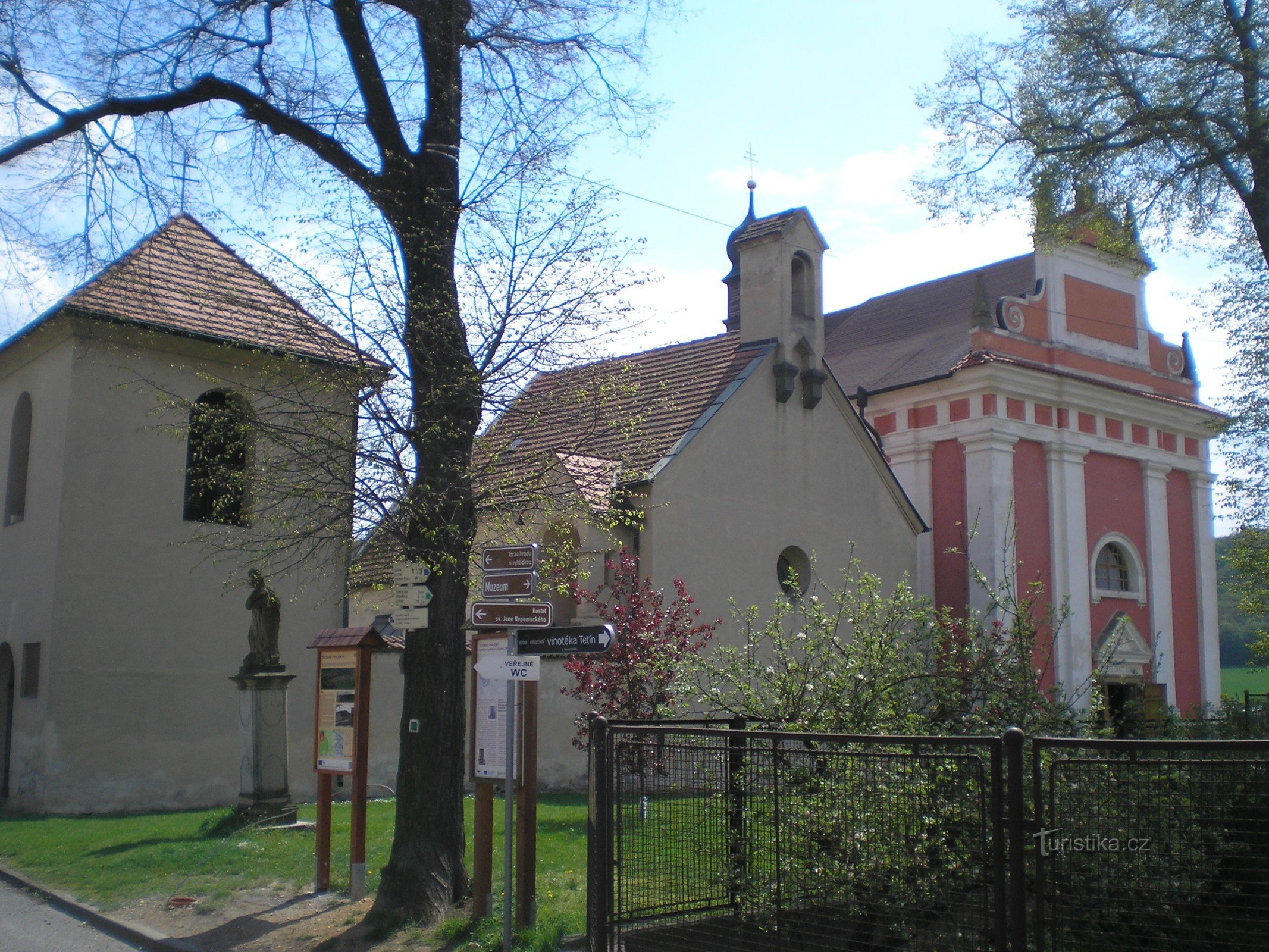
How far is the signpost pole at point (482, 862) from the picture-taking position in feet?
28.0

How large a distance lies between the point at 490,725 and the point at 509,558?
1587 millimetres

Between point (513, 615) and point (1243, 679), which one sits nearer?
point (513, 615)

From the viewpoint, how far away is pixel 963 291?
30750mm

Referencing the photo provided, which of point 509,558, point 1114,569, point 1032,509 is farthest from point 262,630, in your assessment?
point 1114,569

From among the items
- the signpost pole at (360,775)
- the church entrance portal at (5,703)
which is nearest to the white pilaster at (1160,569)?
the signpost pole at (360,775)

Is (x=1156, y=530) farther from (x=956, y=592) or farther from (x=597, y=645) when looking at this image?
(x=597, y=645)

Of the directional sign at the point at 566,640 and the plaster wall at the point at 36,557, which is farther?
the plaster wall at the point at 36,557

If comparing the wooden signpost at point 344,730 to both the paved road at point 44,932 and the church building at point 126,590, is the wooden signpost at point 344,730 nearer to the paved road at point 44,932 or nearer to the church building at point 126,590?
the paved road at point 44,932

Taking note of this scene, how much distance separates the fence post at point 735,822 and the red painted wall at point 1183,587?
26.1m

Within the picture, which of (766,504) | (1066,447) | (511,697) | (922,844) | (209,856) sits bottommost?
(209,856)

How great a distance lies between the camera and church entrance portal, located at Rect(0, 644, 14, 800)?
59.9ft

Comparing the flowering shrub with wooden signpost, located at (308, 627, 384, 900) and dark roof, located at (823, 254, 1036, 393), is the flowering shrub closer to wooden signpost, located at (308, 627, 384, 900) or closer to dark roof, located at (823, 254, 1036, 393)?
wooden signpost, located at (308, 627, 384, 900)

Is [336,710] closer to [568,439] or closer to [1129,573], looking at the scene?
[568,439]

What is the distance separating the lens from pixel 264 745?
47.0ft
